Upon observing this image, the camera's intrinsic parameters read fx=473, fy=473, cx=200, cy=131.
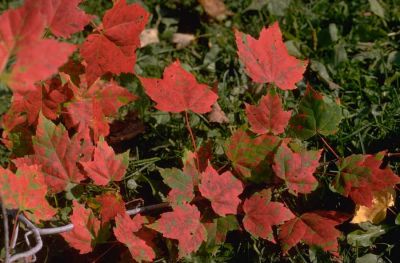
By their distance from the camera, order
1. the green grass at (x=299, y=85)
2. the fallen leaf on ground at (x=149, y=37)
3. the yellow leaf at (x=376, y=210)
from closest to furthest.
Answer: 1. the yellow leaf at (x=376, y=210)
2. the green grass at (x=299, y=85)
3. the fallen leaf on ground at (x=149, y=37)

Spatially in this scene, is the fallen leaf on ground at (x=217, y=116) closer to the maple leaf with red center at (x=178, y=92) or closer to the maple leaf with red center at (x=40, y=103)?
the maple leaf with red center at (x=178, y=92)

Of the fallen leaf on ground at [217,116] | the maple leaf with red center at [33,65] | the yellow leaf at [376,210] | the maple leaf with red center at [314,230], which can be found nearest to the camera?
the maple leaf with red center at [33,65]

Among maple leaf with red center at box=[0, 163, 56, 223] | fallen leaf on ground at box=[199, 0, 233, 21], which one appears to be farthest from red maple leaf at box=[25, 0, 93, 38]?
fallen leaf on ground at box=[199, 0, 233, 21]

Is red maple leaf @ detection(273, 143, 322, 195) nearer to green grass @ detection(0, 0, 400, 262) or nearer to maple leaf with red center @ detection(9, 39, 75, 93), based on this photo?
green grass @ detection(0, 0, 400, 262)

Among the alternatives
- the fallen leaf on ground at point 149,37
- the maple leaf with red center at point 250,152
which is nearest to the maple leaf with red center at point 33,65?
the maple leaf with red center at point 250,152

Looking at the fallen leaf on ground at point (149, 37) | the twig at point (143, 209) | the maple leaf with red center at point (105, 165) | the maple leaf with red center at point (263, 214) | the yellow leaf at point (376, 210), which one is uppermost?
the fallen leaf on ground at point (149, 37)

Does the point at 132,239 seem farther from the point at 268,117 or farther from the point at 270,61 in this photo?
the point at 270,61
